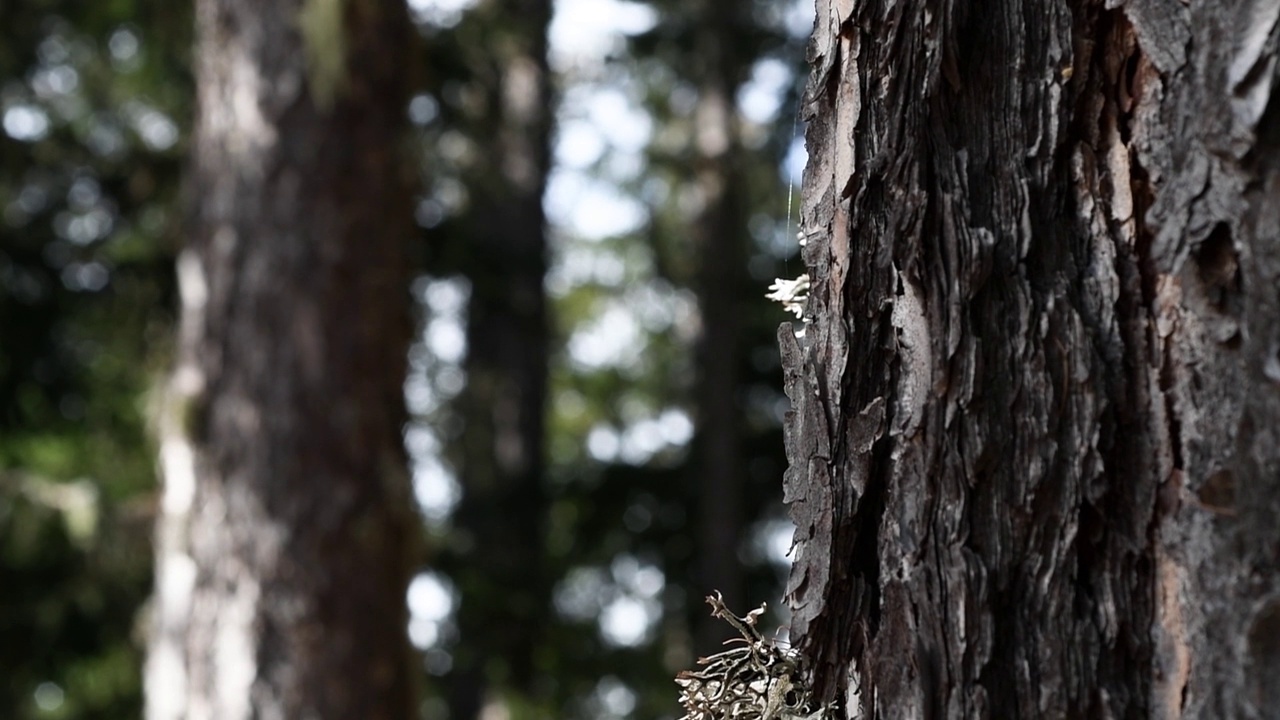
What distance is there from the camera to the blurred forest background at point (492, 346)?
6.75 m

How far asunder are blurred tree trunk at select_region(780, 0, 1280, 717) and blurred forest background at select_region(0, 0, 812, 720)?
346 cm

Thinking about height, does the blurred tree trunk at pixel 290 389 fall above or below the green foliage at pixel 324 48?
below

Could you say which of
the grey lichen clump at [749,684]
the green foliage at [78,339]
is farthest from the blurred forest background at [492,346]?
the grey lichen clump at [749,684]

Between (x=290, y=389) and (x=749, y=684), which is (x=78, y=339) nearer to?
(x=290, y=389)

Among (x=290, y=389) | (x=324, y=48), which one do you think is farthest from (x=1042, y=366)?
(x=324, y=48)

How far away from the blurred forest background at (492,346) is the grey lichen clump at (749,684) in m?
3.19

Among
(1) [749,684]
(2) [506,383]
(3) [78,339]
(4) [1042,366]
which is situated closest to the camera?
(4) [1042,366]

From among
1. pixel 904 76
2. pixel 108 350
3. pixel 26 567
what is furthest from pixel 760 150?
pixel 904 76

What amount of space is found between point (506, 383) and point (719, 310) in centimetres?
262

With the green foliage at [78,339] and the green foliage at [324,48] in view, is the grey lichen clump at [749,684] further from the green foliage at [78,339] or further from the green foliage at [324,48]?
the green foliage at [78,339]

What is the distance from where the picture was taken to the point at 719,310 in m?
10.1

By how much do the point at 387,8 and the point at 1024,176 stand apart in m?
3.64

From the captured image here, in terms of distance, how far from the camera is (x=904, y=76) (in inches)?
44.6

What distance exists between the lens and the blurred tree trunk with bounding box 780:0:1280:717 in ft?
3.10
